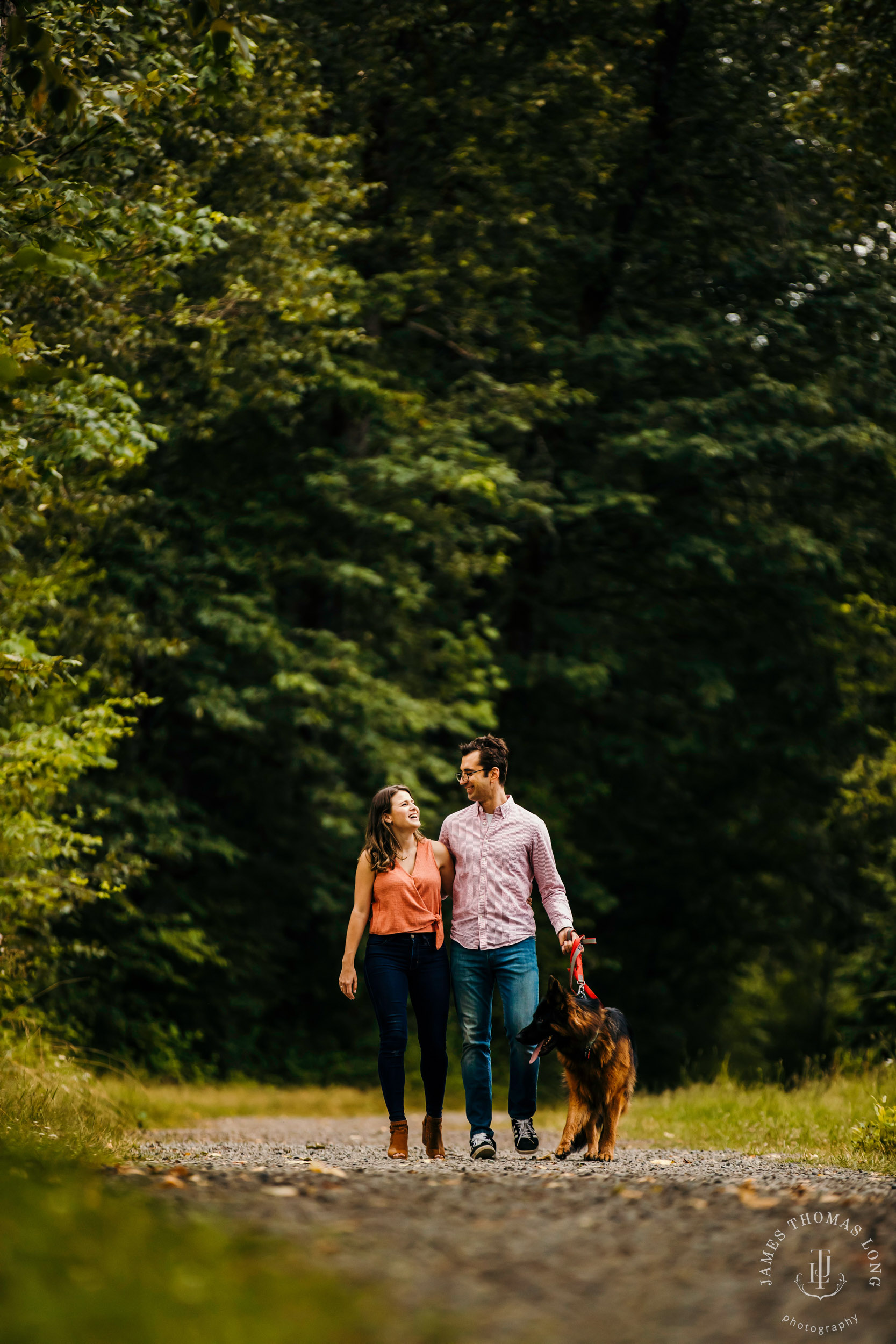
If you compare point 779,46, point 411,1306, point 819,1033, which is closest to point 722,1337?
point 411,1306

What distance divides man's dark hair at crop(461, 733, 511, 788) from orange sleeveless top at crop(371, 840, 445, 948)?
63 centimetres

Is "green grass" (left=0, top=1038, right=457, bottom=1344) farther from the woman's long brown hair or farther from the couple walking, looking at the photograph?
the woman's long brown hair

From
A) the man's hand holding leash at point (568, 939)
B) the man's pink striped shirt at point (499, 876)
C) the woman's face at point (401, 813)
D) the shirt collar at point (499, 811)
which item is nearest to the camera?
the man's hand holding leash at point (568, 939)

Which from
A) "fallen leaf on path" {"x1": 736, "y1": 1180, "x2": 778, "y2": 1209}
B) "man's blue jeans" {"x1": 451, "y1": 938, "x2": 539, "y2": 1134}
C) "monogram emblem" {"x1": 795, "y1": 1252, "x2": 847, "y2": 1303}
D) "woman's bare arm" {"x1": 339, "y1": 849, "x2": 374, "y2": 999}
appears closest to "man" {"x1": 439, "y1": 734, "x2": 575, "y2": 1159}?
"man's blue jeans" {"x1": 451, "y1": 938, "x2": 539, "y2": 1134}

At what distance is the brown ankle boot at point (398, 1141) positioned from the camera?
605 cm

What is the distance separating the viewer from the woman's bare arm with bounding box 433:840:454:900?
259 inches

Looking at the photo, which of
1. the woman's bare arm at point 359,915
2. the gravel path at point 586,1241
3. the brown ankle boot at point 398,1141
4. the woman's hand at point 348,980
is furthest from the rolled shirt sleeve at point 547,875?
the gravel path at point 586,1241

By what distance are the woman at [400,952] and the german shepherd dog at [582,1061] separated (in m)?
0.50

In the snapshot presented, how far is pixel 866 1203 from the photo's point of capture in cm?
426

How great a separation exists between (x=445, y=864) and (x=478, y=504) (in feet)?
28.9

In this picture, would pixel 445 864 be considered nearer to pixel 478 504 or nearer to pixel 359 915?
pixel 359 915

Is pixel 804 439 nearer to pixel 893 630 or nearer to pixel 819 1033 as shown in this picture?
pixel 893 630

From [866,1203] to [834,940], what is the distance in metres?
17.4

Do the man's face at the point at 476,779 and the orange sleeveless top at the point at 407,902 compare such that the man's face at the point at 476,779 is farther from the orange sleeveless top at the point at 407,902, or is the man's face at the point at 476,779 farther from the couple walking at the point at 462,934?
the orange sleeveless top at the point at 407,902
